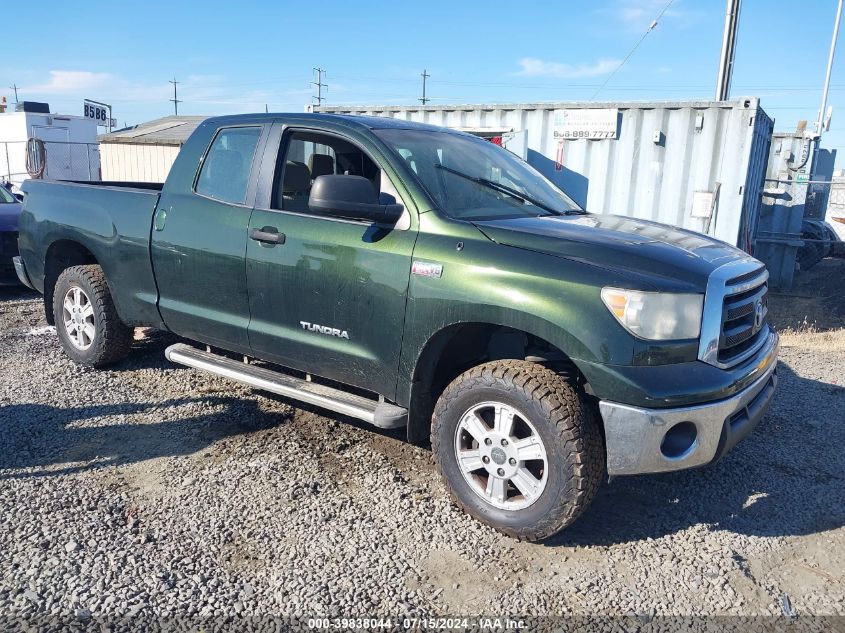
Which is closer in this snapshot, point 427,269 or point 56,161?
point 427,269

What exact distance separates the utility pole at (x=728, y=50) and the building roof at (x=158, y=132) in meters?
18.0

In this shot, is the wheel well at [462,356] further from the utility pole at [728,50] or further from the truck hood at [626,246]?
the utility pole at [728,50]

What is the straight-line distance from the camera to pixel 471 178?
13.2 feet

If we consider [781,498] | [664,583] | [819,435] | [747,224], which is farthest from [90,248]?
[747,224]

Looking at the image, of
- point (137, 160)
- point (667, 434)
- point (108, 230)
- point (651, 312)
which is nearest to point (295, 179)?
point (108, 230)

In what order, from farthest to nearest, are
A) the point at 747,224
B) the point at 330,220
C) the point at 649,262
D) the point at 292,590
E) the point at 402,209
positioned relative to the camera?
the point at 747,224
the point at 330,220
the point at 402,209
the point at 649,262
the point at 292,590

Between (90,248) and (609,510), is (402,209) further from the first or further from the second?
(90,248)

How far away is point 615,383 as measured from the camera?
3010 millimetres

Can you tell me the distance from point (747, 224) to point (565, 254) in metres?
6.65

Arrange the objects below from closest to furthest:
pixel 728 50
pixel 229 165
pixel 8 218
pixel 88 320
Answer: pixel 229 165
pixel 88 320
pixel 8 218
pixel 728 50

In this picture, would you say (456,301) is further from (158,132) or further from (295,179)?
(158,132)

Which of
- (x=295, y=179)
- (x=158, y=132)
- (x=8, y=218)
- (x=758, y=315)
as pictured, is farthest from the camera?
(x=158, y=132)

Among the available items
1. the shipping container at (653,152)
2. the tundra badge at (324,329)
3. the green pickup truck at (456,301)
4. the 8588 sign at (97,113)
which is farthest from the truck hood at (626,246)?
the 8588 sign at (97,113)

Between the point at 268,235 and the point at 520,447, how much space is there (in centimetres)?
193
